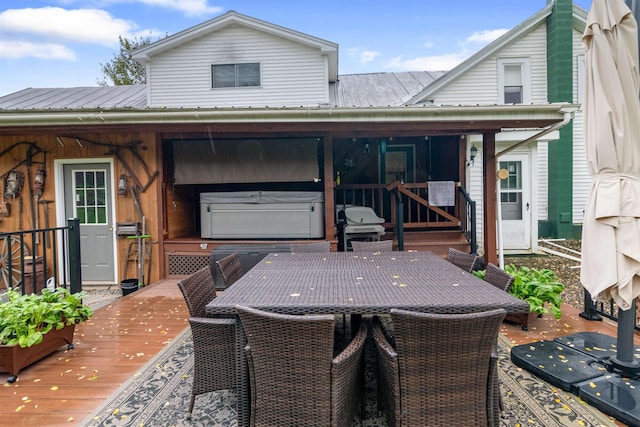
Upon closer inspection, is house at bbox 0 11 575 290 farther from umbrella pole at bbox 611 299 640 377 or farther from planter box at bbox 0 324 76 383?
umbrella pole at bbox 611 299 640 377

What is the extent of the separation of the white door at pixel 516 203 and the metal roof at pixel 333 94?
116 inches

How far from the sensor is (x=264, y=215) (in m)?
5.58

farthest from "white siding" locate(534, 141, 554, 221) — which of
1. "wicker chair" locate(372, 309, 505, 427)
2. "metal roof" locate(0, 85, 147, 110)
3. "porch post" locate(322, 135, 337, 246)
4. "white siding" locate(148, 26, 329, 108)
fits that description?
"metal roof" locate(0, 85, 147, 110)

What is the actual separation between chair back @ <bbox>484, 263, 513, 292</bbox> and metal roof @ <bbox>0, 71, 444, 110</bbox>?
5.61 m

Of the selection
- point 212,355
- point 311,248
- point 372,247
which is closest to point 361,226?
point 372,247

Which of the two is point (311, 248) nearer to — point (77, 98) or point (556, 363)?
point (556, 363)

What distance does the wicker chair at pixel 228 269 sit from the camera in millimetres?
2848

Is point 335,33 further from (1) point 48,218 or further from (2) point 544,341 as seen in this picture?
(2) point 544,341

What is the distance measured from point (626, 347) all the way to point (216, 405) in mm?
2683

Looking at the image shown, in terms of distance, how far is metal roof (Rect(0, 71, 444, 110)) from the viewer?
26.1 feet

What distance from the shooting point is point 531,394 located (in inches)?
89.7

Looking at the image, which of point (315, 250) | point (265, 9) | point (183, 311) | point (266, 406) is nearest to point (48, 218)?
point (183, 311)

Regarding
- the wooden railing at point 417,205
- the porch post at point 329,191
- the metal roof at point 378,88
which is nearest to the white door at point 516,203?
the wooden railing at point 417,205

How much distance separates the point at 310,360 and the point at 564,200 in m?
9.78
